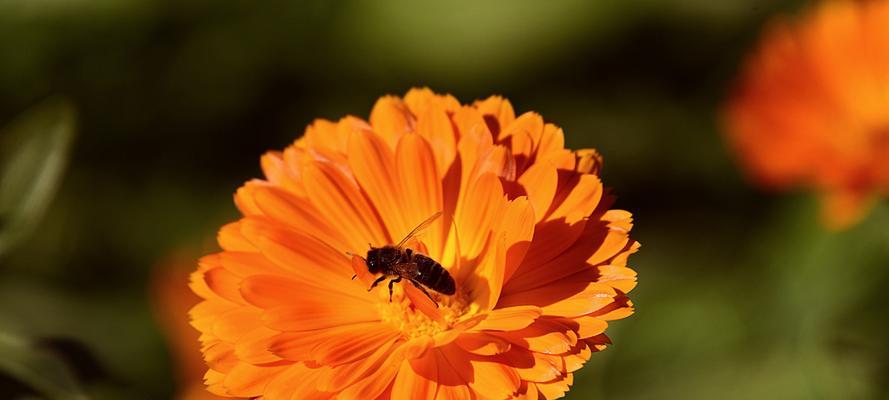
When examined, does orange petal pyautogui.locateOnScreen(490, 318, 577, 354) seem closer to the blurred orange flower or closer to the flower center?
the flower center

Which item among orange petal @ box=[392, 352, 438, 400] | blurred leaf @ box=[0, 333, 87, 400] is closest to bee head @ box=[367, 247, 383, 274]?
orange petal @ box=[392, 352, 438, 400]

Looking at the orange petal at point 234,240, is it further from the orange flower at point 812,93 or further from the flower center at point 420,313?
the orange flower at point 812,93

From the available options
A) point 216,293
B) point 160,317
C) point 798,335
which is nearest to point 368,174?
point 216,293

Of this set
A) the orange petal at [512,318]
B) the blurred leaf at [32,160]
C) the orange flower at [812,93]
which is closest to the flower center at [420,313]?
the orange petal at [512,318]

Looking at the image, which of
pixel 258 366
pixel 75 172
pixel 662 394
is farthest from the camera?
pixel 75 172

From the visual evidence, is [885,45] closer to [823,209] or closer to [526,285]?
[823,209]

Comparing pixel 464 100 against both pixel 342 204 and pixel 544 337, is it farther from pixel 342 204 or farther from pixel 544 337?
pixel 544 337

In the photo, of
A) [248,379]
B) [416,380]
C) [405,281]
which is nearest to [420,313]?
[405,281]
